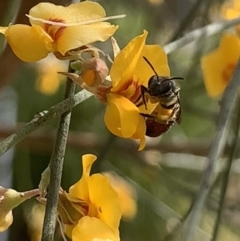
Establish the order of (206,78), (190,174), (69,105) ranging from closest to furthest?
(69,105), (206,78), (190,174)

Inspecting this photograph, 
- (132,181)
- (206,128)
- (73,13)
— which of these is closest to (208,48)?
(206,128)

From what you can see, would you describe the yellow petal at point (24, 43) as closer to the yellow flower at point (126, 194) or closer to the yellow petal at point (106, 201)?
the yellow petal at point (106, 201)

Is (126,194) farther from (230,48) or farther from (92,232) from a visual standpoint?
(92,232)

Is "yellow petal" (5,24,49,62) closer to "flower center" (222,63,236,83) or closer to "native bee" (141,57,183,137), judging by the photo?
"native bee" (141,57,183,137)

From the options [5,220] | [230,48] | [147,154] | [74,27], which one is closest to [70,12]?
[74,27]

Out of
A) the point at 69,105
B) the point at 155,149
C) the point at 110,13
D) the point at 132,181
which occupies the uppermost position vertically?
the point at 69,105

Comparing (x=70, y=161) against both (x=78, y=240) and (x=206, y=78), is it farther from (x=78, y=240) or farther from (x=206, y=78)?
(x=78, y=240)
